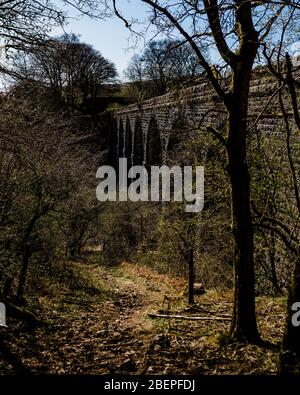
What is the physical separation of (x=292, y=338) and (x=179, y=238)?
315 inches

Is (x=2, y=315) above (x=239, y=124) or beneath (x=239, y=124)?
beneath

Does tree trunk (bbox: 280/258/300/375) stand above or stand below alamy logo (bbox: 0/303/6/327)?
above

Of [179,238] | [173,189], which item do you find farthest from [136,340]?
[173,189]

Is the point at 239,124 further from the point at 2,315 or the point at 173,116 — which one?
the point at 173,116

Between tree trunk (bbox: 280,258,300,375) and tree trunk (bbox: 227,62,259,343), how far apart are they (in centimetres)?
95

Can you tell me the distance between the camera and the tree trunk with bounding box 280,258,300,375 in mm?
3283

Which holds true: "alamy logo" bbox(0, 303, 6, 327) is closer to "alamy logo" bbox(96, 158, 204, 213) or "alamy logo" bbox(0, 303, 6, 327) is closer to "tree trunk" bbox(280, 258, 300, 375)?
"tree trunk" bbox(280, 258, 300, 375)

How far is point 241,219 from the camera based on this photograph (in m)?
4.34

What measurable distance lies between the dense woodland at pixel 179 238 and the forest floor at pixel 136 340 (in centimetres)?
2

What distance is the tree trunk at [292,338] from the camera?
10.8 ft

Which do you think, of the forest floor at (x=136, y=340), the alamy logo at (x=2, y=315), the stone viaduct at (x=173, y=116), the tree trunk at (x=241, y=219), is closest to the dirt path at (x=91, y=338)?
the forest floor at (x=136, y=340)

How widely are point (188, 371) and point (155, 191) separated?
1246cm

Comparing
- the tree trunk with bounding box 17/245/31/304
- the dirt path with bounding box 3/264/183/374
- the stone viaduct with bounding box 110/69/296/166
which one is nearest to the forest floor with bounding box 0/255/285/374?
the dirt path with bounding box 3/264/183/374
